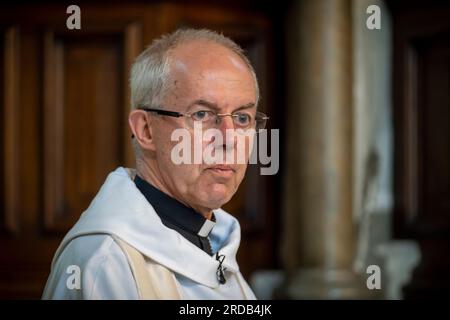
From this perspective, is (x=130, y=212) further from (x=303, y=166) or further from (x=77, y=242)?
(x=303, y=166)

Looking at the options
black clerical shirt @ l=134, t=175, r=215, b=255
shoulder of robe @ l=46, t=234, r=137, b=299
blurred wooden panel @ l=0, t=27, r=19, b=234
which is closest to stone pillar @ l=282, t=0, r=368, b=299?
blurred wooden panel @ l=0, t=27, r=19, b=234

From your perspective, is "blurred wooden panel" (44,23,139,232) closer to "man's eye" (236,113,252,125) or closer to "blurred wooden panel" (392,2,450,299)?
"blurred wooden panel" (392,2,450,299)

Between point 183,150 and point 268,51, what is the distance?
1896 mm

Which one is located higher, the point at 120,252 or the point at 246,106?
the point at 246,106

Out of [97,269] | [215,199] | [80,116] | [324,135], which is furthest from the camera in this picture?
[324,135]

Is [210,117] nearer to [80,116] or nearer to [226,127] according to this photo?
[226,127]

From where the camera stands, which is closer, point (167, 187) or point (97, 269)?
point (97, 269)

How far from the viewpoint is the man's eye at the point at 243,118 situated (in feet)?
3.74

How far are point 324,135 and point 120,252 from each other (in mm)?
1907

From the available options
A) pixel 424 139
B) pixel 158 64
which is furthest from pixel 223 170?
pixel 424 139

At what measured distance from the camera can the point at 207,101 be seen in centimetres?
113

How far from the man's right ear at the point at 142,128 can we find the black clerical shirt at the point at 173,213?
0.19 feet
